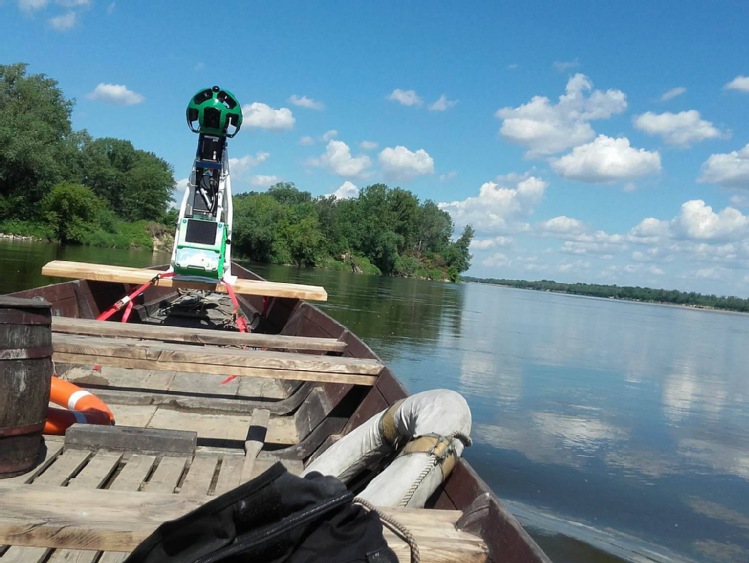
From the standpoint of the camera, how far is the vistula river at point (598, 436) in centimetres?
612

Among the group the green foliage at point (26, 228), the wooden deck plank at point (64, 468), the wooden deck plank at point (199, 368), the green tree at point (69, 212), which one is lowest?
the wooden deck plank at point (64, 468)

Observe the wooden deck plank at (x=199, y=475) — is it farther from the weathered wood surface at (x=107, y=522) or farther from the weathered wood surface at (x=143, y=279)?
the weathered wood surface at (x=143, y=279)

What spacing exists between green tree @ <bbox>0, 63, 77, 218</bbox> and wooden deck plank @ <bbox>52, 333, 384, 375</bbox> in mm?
43604

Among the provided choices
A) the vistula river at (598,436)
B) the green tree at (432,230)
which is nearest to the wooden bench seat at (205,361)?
the vistula river at (598,436)

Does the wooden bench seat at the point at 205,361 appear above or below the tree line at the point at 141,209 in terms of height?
below

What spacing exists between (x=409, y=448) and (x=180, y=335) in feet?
10.3

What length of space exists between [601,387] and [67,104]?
5299 centimetres

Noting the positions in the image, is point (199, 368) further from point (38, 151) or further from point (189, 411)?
point (38, 151)

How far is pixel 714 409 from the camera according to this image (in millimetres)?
12672

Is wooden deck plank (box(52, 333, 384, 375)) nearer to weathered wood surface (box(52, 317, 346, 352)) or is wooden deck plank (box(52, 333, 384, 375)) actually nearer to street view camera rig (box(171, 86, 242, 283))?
weathered wood surface (box(52, 317, 346, 352))

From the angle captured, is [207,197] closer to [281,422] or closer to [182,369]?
[281,422]

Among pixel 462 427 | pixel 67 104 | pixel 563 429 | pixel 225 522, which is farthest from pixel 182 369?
pixel 67 104

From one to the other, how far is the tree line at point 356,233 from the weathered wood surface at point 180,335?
51573 mm

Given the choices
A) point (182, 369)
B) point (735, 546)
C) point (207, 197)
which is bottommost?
point (735, 546)
